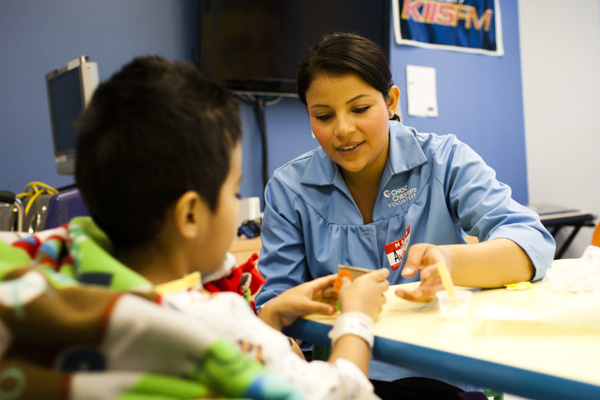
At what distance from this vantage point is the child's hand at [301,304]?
0.95m

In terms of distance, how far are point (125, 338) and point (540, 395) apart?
45cm

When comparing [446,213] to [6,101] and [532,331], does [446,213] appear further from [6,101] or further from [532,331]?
[6,101]

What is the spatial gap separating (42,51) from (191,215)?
224cm

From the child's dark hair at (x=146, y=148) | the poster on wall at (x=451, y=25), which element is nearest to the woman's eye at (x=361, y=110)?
the child's dark hair at (x=146, y=148)

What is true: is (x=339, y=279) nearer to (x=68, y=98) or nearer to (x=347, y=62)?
(x=347, y=62)

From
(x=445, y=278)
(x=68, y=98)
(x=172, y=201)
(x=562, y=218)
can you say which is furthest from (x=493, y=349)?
(x=562, y=218)

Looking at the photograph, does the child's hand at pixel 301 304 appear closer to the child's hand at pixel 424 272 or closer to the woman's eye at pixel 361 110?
the child's hand at pixel 424 272

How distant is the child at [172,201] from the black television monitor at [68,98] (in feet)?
4.33

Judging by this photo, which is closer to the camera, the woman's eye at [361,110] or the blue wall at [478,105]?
the woman's eye at [361,110]

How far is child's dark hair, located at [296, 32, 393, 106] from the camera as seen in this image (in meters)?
1.35

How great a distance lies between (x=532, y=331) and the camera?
0.76m

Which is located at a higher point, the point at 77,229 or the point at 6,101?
the point at 6,101

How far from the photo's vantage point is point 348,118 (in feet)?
4.49

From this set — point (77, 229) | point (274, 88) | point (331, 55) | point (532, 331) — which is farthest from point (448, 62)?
point (77, 229)
